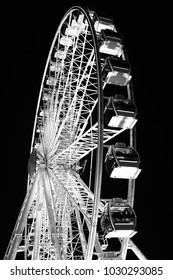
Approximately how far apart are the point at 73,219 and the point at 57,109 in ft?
11.5

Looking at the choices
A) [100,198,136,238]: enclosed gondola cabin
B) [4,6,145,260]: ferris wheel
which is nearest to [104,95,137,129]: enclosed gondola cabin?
[4,6,145,260]: ferris wheel

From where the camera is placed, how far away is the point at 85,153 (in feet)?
30.0

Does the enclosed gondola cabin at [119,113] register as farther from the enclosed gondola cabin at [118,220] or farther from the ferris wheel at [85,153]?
the enclosed gondola cabin at [118,220]

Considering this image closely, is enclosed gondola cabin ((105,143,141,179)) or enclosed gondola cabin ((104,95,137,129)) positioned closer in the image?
enclosed gondola cabin ((105,143,141,179))

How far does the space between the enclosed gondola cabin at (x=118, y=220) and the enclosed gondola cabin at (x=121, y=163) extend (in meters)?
0.56

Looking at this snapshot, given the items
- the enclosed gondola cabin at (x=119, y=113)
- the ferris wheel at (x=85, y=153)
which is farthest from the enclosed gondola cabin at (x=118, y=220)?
the enclosed gondola cabin at (x=119, y=113)

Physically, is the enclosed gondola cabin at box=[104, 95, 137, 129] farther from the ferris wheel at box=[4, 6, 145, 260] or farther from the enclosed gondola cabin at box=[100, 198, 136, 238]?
the enclosed gondola cabin at box=[100, 198, 136, 238]

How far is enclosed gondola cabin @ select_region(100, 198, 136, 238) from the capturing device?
591cm

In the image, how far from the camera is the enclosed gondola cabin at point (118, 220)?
5914 mm

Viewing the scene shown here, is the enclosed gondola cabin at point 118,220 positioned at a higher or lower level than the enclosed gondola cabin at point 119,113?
lower

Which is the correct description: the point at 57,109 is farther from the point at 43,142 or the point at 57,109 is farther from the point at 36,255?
the point at 36,255

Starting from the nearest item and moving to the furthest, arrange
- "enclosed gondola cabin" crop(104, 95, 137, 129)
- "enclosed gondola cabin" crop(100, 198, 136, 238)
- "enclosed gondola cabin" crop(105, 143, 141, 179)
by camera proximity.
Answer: "enclosed gondola cabin" crop(100, 198, 136, 238), "enclosed gondola cabin" crop(105, 143, 141, 179), "enclosed gondola cabin" crop(104, 95, 137, 129)

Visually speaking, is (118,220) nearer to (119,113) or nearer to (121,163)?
(121,163)
